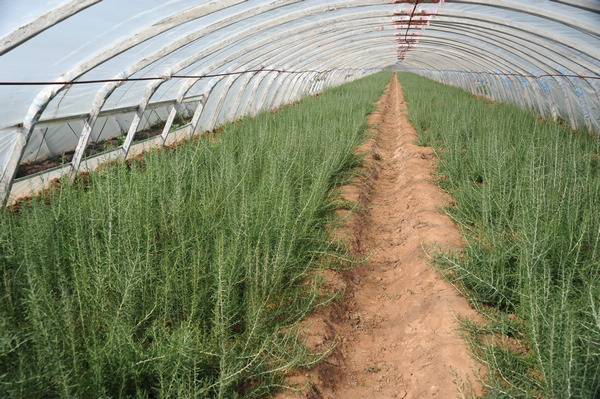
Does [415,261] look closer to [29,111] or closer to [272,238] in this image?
[272,238]

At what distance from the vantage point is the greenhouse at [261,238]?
1.74 meters

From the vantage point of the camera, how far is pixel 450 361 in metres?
2.28

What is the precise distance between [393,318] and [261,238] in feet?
3.95

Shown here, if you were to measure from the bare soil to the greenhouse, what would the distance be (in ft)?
0.05

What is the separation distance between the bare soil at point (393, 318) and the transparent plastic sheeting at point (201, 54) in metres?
2.75

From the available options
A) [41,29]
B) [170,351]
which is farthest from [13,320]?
[41,29]

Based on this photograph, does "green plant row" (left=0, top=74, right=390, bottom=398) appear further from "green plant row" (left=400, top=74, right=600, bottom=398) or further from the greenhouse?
"green plant row" (left=400, top=74, right=600, bottom=398)

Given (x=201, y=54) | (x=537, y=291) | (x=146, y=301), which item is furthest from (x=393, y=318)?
(x=201, y=54)

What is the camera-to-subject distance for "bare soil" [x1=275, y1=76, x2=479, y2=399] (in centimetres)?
226

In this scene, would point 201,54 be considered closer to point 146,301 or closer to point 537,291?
point 146,301

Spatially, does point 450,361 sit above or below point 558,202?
below

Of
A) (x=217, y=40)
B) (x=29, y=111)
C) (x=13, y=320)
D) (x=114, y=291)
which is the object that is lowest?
(x=114, y=291)

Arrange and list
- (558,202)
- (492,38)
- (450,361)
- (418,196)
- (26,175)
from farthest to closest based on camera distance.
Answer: (492,38) < (418,196) < (26,175) < (558,202) < (450,361)

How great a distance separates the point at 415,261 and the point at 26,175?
4223 mm
